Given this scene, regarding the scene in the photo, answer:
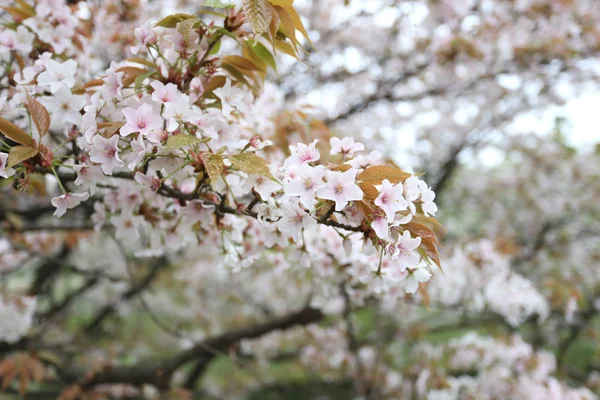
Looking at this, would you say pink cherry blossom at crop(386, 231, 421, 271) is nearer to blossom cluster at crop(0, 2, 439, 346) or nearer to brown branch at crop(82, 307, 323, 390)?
blossom cluster at crop(0, 2, 439, 346)

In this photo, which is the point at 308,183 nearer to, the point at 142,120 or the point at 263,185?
the point at 263,185

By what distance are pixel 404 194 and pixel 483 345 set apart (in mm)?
3120

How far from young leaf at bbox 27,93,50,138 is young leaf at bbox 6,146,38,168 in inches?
2.2

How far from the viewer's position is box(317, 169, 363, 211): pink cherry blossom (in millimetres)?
825

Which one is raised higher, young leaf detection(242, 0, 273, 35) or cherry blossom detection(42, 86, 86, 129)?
young leaf detection(242, 0, 273, 35)

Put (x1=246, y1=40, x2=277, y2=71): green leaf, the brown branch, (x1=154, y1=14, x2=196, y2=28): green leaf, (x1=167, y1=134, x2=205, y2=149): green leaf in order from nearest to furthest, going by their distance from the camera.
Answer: (x1=167, y1=134, x2=205, y2=149): green leaf < (x1=154, y1=14, x2=196, y2=28): green leaf < (x1=246, y1=40, x2=277, y2=71): green leaf < the brown branch

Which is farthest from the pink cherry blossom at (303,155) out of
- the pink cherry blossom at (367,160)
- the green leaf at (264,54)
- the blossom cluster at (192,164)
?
the green leaf at (264,54)

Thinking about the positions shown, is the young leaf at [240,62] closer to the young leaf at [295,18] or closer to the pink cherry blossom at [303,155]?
the young leaf at [295,18]

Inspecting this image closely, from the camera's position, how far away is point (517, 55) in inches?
136

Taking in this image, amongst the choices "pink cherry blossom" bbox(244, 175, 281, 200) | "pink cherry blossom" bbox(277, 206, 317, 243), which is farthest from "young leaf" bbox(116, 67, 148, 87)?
"pink cherry blossom" bbox(277, 206, 317, 243)

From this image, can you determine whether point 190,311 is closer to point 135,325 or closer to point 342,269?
point 135,325

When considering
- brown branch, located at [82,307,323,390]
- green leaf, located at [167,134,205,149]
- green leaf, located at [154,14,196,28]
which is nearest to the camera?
green leaf, located at [167,134,205,149]

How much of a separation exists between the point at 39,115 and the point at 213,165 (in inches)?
16.9

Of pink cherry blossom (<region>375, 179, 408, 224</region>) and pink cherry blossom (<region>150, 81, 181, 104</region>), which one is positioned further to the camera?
pink cherry blossom (<region>150, 81, 181, 104</region>)
